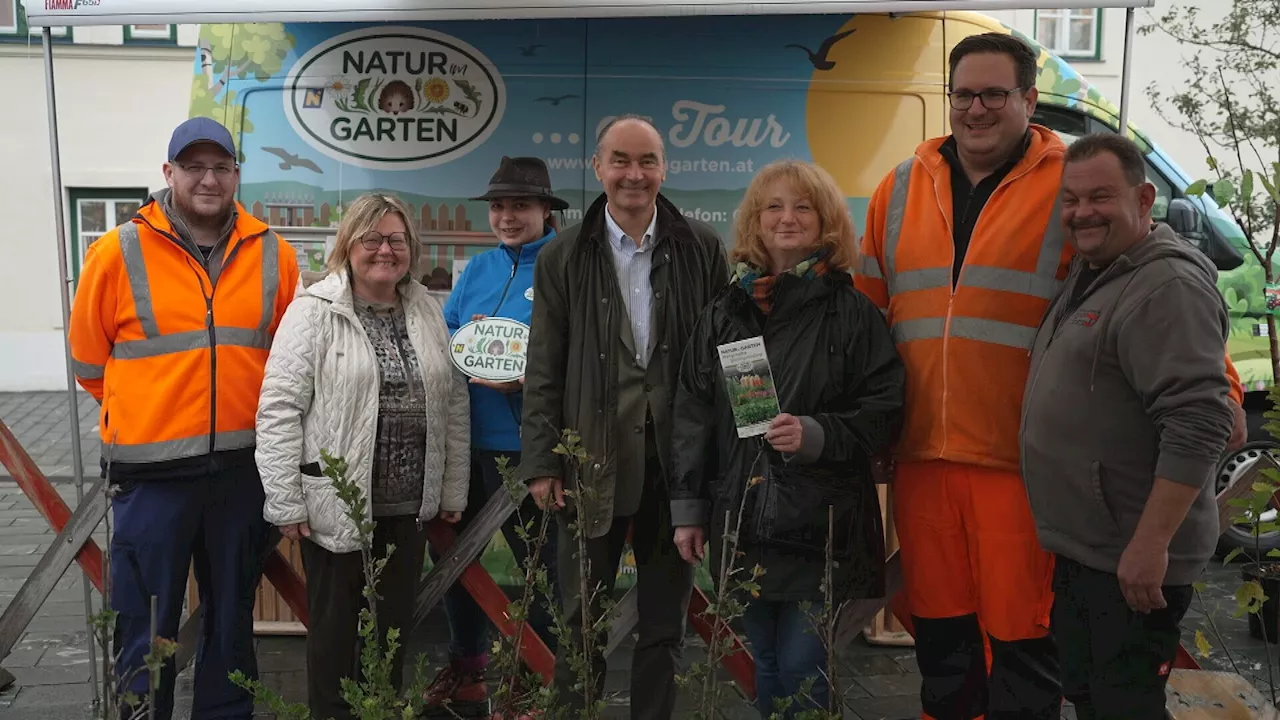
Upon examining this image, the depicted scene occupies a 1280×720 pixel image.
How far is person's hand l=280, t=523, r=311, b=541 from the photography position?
3.19m

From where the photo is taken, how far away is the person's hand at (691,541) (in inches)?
116

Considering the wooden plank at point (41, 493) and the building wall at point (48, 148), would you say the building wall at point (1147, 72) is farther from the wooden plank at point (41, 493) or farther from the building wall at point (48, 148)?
the wooden plank at point (41, 493)

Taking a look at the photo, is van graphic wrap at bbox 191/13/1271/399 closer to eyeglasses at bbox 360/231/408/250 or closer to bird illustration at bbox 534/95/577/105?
bird illustration at bbox 534/95/577/105

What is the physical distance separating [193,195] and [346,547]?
1207 mm

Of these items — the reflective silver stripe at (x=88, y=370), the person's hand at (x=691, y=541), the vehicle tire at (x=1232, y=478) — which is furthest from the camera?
the vehicle tire at (x=1232, y=478)

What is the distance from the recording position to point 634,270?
319 centimetres

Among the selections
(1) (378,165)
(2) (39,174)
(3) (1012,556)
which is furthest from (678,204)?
(2) (39,174)


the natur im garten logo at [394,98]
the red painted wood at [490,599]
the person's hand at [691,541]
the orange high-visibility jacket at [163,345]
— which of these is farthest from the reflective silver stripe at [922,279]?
the natur im garten logo at [394,98]

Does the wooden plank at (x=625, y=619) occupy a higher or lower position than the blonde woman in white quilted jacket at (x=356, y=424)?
lower

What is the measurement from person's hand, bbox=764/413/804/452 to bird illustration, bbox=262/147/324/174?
2.95 meters

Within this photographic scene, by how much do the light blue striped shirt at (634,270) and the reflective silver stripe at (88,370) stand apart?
1.66m

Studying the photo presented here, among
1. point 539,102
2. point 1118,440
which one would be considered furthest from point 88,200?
point 1118,440

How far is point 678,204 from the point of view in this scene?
4.93m

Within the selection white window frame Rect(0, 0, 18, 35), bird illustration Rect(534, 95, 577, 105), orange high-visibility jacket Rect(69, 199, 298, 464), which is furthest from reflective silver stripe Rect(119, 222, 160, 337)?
white window frame Rect(0, 0, 18, 35)
